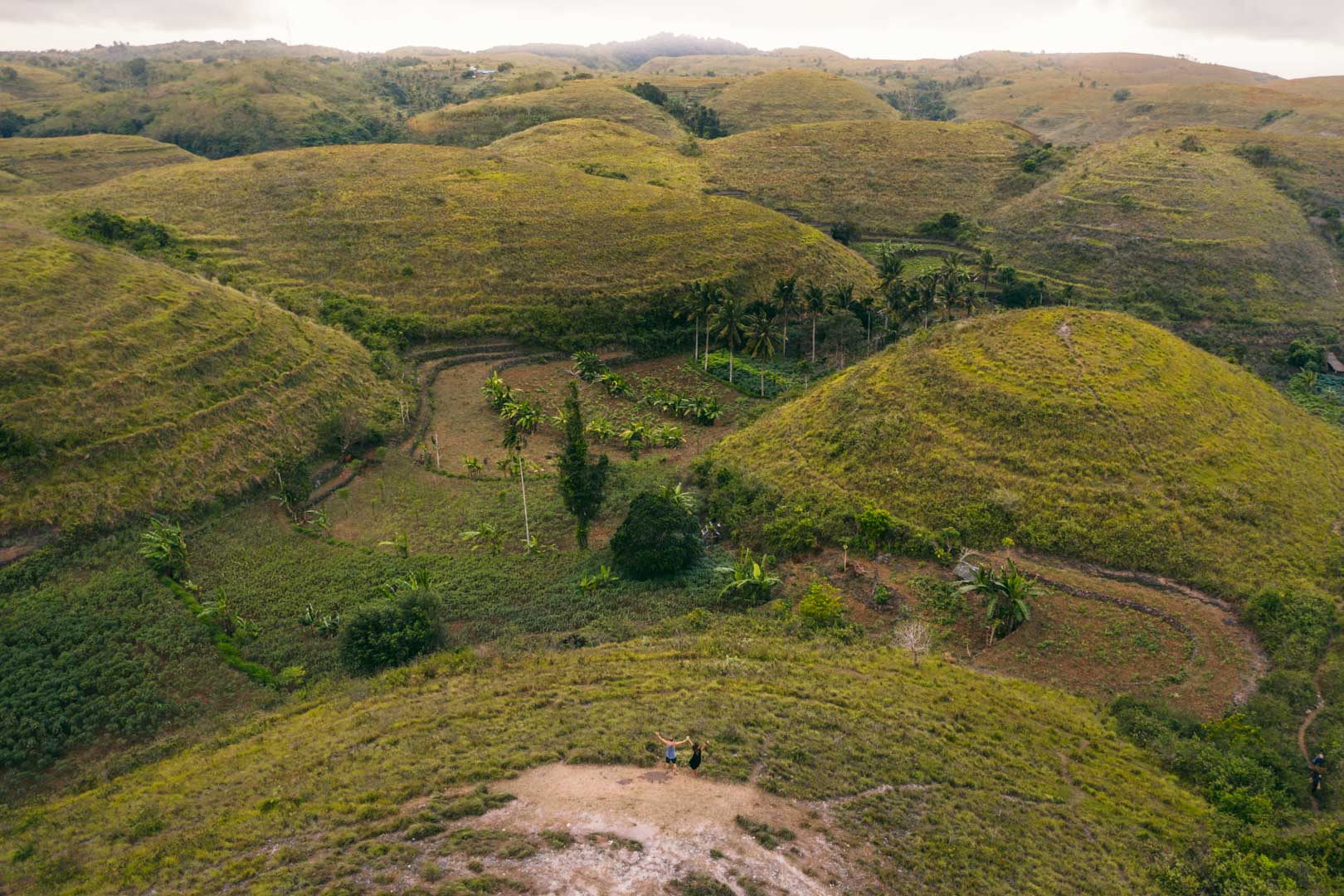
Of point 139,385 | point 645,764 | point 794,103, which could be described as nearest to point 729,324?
point 139,385

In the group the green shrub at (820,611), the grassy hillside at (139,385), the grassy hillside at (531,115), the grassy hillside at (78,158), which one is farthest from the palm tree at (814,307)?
the grassy hillside at (78,158)

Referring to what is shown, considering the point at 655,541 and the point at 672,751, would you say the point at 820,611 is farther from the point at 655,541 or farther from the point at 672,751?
the point at 672,751

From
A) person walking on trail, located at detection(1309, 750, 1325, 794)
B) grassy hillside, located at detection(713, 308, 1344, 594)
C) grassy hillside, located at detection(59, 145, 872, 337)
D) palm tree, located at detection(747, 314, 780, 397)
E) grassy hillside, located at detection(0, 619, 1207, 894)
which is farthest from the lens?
grassy hillside, located at detection(59, 145, 872, 337)

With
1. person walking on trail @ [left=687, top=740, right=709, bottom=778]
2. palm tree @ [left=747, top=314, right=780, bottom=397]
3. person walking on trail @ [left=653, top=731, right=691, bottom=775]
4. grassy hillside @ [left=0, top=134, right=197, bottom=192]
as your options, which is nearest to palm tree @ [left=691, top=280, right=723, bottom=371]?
palm tree @ [left=747, top=314, right=780, bottom=397]

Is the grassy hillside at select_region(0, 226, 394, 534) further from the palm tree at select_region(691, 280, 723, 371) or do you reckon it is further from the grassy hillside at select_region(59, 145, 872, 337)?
the palm tree at select_region(691, 280, 723, 371)

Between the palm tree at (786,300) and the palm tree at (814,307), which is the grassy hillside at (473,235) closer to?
the palm tree at (786,300)
